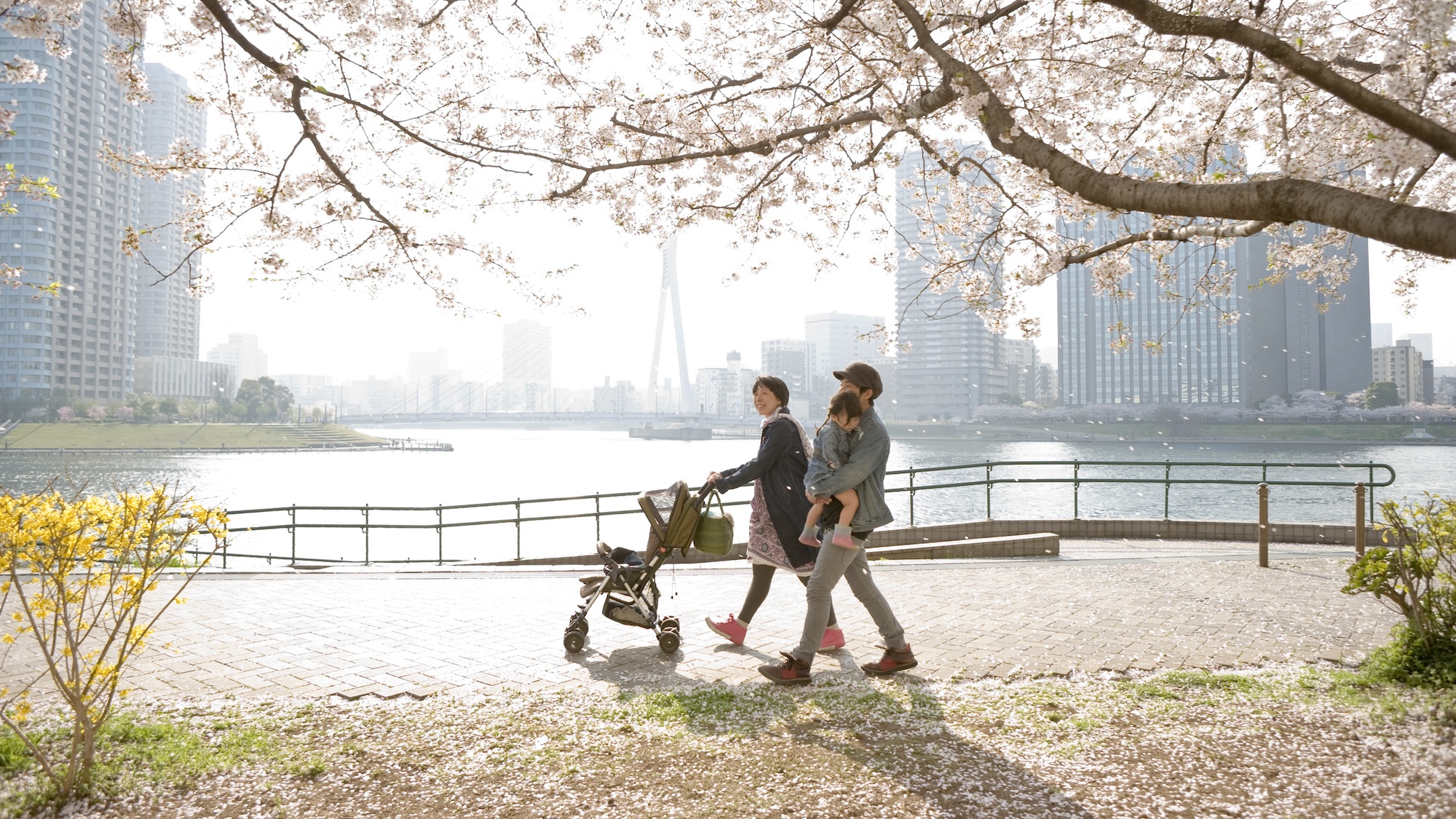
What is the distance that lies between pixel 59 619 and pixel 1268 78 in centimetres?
709

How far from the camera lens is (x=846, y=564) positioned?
13.5 ft

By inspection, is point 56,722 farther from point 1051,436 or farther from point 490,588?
point 1051,436

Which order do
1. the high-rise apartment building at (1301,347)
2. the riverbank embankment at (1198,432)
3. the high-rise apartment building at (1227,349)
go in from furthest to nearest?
the high-rise apartment building at (1301,347)
the high-rise apartment building at (1227,349)
the riverbank embankment at (1198,432)

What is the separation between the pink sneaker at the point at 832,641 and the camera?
4.61 metres

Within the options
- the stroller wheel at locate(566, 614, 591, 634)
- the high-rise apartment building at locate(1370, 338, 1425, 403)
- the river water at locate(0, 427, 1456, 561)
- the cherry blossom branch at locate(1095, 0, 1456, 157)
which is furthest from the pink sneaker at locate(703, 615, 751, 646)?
the high-rise apartment building at locate(1370, 338, 1425, 403)

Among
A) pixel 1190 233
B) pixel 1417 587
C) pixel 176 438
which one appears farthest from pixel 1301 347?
pixel 176 438

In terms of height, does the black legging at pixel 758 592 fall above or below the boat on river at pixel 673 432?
above

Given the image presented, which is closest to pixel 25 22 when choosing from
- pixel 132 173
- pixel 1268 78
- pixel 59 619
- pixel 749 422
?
pixel 132 173

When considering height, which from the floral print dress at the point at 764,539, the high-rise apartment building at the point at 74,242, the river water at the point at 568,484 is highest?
the high-rise apartment building at the point at 74,242

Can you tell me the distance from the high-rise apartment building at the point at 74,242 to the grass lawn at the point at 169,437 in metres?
9.05

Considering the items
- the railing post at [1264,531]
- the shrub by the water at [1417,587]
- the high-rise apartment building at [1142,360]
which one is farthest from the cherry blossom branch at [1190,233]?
the high-rise apartment building at [1142,360]

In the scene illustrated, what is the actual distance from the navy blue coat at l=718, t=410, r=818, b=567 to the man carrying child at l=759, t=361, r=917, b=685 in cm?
36

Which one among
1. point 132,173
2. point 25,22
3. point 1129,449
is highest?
point 25,22

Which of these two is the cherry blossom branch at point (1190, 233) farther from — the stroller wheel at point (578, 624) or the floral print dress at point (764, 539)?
the stroller wheel at point (578, 624)
